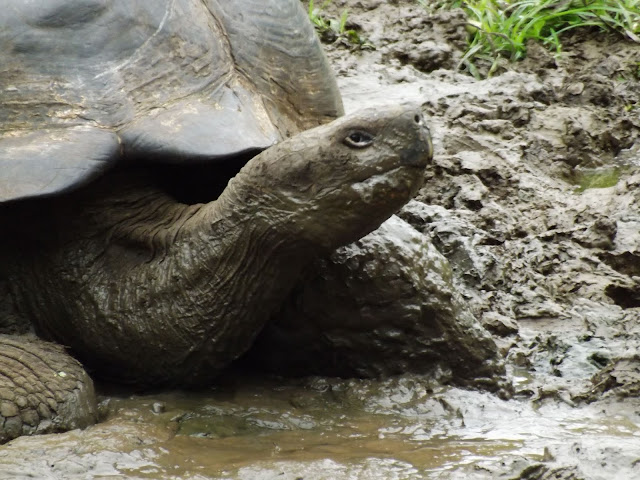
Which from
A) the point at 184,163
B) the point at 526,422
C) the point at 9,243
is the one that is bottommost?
the point at 526,422

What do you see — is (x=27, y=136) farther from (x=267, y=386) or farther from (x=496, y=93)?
(x=496, y=93)

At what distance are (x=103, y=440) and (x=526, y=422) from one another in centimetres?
125

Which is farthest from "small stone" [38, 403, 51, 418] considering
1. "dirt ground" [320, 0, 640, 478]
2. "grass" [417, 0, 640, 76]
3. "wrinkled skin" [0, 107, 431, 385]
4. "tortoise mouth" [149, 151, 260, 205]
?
"grass" [417, 0, 640, 76]

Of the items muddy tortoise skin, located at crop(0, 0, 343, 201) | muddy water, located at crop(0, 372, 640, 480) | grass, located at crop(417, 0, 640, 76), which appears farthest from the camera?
grass, located at crop(417, 0, 640, 76)

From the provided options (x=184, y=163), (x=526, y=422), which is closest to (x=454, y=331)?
(x=526, y=422)

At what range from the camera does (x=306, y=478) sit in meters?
2.63

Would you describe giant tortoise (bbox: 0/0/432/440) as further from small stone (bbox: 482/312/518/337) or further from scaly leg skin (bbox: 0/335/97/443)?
small stone (bbox: 482/312/518/337)

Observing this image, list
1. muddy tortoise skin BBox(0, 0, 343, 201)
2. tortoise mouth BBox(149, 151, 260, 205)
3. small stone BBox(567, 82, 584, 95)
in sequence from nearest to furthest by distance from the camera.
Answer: muddy tortoise skin BBox(0, 0, 343, 201) < tortoise mouth BBox(149, 151, 260, 205) < small stone BBox(567, 82, 584, 95)

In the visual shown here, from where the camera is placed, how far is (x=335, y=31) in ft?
22.0

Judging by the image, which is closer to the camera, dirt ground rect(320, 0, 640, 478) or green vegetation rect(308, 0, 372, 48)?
dirt ground rect(320, 0, 640, 478)

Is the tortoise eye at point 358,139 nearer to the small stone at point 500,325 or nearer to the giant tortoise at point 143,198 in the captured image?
the giant tortoise at point 143,198

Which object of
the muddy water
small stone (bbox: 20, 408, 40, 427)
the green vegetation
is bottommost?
the muddy water

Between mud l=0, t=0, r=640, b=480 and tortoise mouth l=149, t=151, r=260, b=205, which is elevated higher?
tortoise mouth l=149, t=151, r=260, b=205

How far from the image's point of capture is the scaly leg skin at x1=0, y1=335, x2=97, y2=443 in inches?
119
